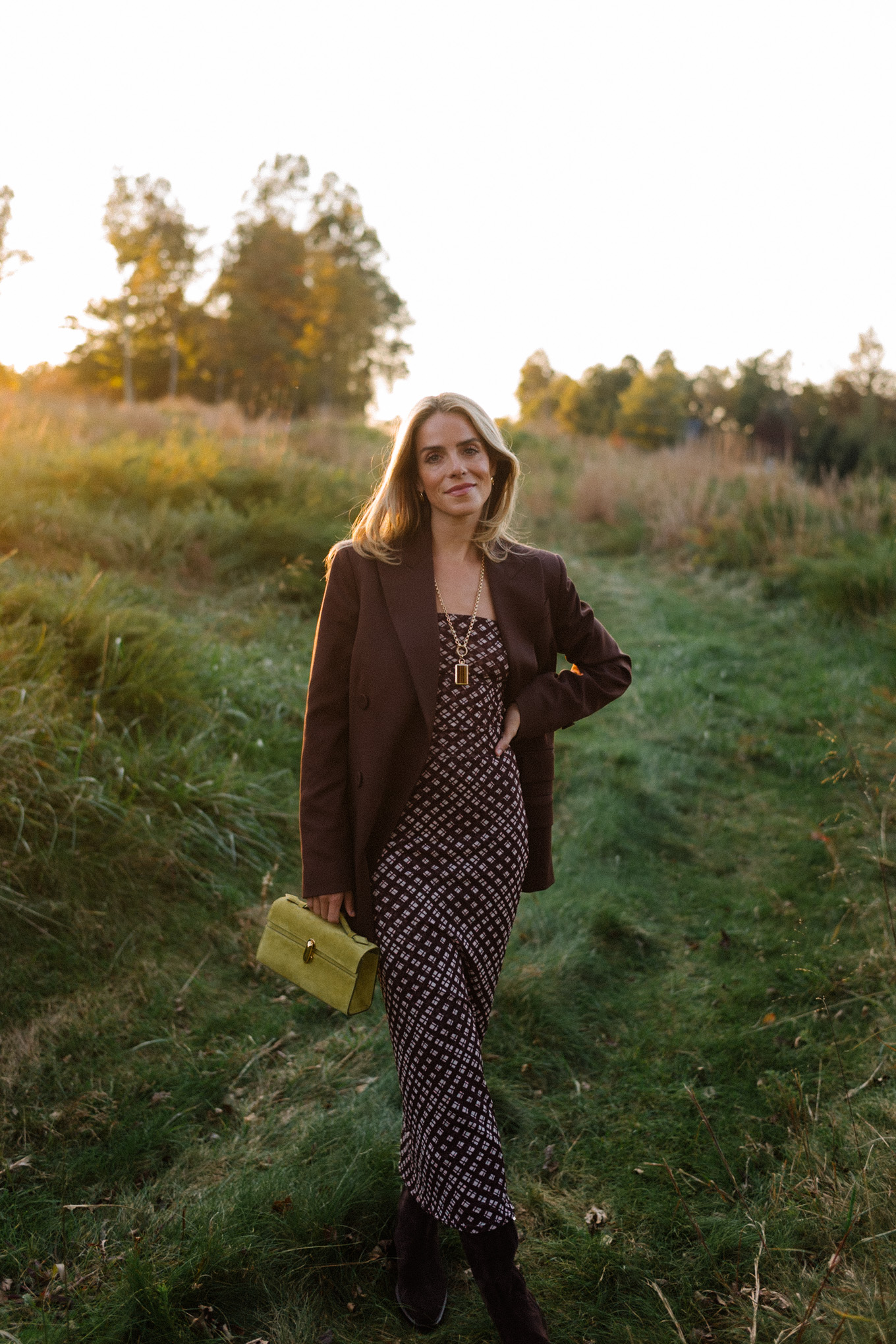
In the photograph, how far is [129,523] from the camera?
7023 mm

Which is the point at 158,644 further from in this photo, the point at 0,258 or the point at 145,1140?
the point at 0,258

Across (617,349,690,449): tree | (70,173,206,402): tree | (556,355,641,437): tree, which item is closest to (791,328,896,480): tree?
(617,349,690,449): tree

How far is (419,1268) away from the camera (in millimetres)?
2316

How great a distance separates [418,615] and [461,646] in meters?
0.15

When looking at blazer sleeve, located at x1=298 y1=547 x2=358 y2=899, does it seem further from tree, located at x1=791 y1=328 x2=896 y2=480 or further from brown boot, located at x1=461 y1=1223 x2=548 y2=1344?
tree, located at x1=791 y1=328 x2=896 y2=480

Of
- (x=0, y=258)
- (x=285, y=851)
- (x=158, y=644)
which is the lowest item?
(x=285, y=851)

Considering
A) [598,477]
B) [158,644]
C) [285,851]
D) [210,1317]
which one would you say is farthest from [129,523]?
[598,477]

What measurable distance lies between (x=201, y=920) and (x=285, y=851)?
0.70m

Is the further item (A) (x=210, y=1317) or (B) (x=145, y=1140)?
(B) (x=145, y=1140)

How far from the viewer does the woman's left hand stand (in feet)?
7.83

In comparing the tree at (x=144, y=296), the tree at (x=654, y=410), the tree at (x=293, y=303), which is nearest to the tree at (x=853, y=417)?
the tree at (x=654, y=410)

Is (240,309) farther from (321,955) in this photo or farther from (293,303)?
(321,955)

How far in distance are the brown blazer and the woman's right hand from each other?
0.03 m

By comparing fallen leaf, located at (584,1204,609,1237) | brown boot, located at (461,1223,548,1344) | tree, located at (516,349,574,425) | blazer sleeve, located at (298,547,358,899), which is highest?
tree, located at (516,349,574,425)
